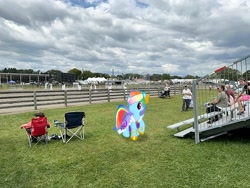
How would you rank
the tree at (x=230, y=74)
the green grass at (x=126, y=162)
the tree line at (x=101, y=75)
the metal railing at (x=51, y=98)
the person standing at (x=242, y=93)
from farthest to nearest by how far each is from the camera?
the tree line at (x=101, y=75) → the metal railing at (x=51, y=98) → the person standing at (x=242, y=93) → the tree at (x=230, y=74) → the green grass at (x=126, y=162)

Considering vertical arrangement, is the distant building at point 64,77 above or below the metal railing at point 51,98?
above

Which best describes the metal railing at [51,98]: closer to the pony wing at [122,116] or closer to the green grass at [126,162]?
the green grass at [126,162]

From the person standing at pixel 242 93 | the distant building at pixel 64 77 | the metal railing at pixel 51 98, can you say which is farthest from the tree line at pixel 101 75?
the person standing at pixel 242 93

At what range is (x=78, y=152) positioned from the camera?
19.2ft

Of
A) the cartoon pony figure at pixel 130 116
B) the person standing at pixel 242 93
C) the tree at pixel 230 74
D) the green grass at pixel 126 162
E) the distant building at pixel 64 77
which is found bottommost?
the green grass at pixel 126 162

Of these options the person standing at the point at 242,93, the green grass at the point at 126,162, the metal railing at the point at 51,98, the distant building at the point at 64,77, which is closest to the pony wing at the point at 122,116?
the green grass at the point at 126,162

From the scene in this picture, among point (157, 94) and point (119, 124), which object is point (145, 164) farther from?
point (157, 94)

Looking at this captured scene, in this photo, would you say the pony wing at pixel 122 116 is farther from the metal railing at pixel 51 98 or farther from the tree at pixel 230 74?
the metal railing at pixel 51 98

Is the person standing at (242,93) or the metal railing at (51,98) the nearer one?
the person standing at (242,93)

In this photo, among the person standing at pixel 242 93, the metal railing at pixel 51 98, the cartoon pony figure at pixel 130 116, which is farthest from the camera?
the metal railing at pixel 51 98

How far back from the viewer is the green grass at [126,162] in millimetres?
4141

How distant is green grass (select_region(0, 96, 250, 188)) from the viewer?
4.14 m

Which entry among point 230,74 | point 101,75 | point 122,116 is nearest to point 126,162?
point 122,116

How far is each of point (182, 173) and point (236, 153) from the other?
6.03 feet
